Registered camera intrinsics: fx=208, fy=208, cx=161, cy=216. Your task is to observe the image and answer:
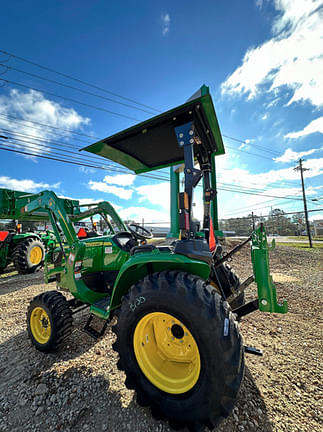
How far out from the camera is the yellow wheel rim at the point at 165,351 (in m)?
1.72

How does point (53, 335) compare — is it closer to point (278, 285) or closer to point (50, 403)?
point (50, 403)

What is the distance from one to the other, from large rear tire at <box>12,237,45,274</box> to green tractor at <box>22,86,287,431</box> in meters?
5.34

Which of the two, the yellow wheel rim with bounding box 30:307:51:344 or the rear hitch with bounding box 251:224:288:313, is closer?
the rear hitch with bounding box 251:224:288:313

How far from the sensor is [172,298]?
1.59 m

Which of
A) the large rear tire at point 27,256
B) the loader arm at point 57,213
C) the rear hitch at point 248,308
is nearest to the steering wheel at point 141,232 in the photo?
the loader arm at point 57,213

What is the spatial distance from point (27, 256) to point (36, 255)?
22.0 inches

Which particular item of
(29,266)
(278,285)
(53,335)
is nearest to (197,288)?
(53,335)

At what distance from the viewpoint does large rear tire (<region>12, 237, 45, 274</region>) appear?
7254 millimetres

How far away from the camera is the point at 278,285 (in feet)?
17.6

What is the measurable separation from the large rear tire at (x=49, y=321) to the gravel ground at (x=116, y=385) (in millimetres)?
167

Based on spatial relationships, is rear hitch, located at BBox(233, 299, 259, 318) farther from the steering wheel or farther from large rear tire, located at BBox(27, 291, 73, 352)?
large rear tire, located at BBox(27, 291, 73, 352)

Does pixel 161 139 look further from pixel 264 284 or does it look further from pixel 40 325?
pixel 40 325

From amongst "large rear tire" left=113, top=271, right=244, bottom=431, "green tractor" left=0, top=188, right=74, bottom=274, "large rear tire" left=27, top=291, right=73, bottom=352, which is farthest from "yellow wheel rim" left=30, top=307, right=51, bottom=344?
"green tractor" left=0, top=188, right=74, bottom=274

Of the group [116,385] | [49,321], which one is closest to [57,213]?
[49,321]
